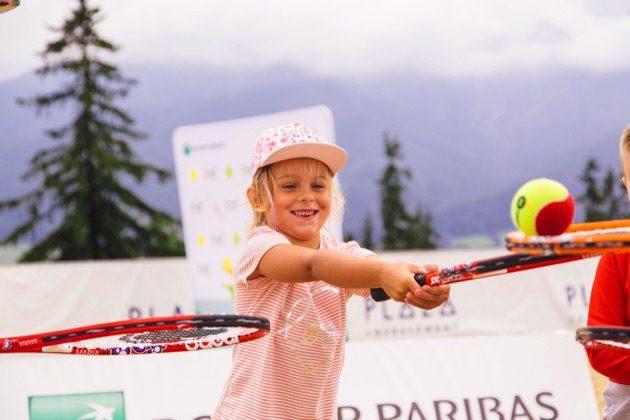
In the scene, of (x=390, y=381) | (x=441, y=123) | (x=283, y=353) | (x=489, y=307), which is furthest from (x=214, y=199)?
(x=441, y=123)

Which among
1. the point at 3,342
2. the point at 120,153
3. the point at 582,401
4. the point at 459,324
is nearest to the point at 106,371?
the point at 3,342

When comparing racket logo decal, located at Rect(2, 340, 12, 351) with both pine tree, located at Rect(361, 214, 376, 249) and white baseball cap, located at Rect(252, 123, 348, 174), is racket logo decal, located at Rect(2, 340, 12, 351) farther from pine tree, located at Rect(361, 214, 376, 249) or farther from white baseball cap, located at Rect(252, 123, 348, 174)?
pine tree, located at Rect(361, 214, 376, 249)

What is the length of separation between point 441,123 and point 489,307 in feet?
46.4

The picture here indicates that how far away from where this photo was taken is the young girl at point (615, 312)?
11.1 feet

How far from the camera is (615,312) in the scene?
3393 mm

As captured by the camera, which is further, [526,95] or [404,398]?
[526,95]

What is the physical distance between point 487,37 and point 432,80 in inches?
109

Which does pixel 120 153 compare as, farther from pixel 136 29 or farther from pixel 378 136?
pixel 378 136

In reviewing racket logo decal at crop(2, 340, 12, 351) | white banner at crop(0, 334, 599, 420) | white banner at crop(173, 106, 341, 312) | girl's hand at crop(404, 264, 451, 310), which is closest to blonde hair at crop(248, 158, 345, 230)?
girl's hand at crop(404, 264, 451, 310)

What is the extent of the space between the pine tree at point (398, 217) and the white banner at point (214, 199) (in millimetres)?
10057

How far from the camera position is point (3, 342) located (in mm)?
3586

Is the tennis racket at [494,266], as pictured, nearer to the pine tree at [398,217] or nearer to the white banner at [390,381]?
the white banner at [390,381]

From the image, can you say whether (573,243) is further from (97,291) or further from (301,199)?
(97,291)

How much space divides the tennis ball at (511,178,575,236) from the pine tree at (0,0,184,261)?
1752cm
